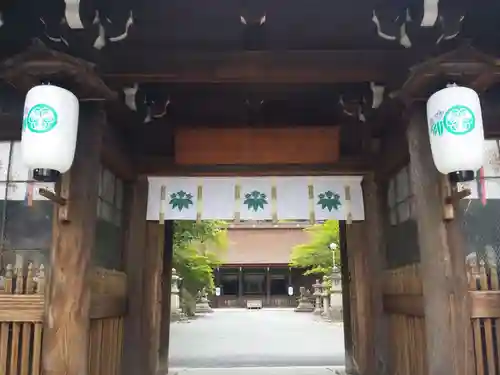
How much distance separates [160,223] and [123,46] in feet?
7.56

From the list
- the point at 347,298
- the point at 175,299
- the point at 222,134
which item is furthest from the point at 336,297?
the point at 222,134

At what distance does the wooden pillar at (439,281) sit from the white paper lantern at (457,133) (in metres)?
0.29

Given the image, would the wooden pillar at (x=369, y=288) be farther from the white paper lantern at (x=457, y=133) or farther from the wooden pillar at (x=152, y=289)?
the wooden pillar at (x=152, y=289)

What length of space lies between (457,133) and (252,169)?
8.52 ft

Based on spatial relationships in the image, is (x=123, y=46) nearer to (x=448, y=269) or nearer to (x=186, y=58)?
(x=186, y=58)

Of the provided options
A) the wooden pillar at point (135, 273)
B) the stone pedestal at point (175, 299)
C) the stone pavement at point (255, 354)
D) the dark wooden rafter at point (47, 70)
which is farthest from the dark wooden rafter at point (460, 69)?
the stone pedestal at point (175, 299)

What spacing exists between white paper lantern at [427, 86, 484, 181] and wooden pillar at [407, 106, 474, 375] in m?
0.29

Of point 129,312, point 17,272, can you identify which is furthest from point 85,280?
point 129,312

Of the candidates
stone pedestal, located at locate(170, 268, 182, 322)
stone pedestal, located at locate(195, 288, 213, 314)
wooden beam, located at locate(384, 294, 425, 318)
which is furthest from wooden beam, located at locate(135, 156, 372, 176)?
stone pedestal, located at locate(195, 288, 213, 314)

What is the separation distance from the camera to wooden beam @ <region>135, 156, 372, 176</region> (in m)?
5.47

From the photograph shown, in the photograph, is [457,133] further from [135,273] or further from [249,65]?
[135,273]

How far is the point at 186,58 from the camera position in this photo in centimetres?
400

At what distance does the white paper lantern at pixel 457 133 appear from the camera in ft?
11.0

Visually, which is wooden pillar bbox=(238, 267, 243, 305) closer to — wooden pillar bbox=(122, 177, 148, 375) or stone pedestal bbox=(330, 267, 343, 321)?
stone pedestal bbox=(330, 267, 343, 321)
